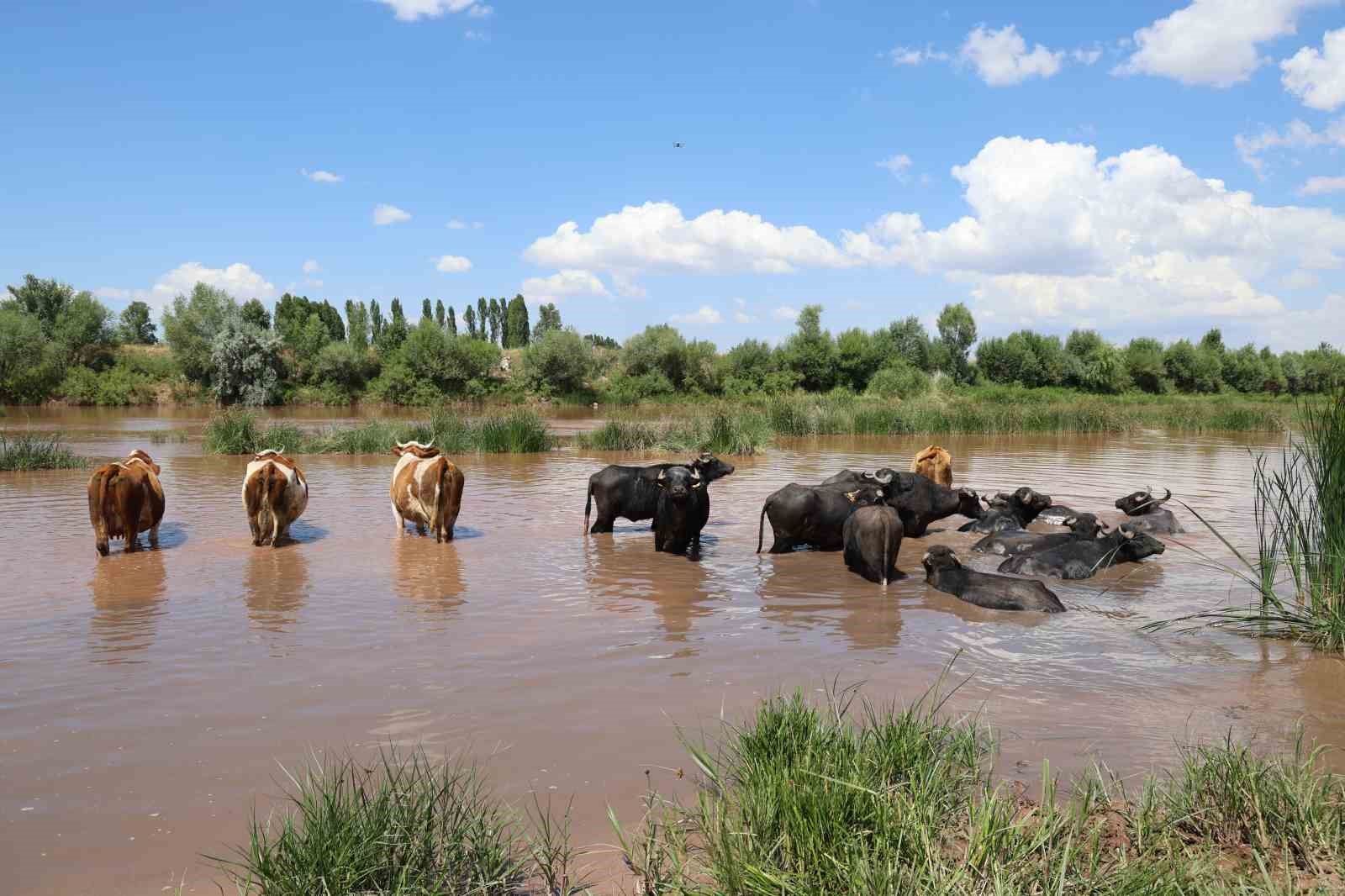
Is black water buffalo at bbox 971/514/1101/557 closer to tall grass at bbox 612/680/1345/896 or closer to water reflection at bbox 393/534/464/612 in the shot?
tall grass at bbox 612/680/1345/896

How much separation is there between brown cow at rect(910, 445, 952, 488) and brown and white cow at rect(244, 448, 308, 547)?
30.6 ft

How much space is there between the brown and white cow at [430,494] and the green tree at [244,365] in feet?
168

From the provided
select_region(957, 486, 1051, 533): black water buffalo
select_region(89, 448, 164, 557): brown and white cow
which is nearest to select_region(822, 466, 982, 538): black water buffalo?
select_region(957, 486, 1051, 533): black water buffalo

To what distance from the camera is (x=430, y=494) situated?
1128 cm

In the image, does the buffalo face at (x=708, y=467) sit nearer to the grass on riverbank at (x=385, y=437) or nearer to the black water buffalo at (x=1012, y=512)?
the black water buffalo at (x=1012, y=512)

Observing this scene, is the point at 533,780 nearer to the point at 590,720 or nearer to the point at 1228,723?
the point at 590,720

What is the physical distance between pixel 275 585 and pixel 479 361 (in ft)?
206

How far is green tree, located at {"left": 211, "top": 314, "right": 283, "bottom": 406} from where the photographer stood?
57.9 m

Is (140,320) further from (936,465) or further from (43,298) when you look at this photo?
(936,465)

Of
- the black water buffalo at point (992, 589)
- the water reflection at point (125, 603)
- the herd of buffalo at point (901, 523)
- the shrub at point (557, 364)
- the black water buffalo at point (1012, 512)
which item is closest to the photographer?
the water reflection at point (125, 603)

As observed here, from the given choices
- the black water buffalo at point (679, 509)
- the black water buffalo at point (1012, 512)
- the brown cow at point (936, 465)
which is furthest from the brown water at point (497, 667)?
the brown cow at point (936, 465)

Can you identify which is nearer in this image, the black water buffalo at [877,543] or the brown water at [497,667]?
the brown water at [497,667]

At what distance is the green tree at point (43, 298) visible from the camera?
70812 mm

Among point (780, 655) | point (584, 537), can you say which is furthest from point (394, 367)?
point (780, 655)
